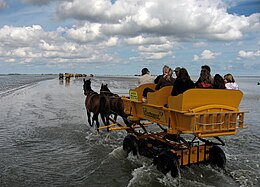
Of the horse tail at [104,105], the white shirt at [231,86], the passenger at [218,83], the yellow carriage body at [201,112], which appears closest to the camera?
the yellow carriage body at [201,112]

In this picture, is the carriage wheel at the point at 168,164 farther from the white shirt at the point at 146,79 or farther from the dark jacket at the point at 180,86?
the white shirt at the point at 146,79

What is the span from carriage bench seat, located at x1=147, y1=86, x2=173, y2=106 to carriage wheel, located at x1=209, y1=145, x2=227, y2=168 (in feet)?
5.28

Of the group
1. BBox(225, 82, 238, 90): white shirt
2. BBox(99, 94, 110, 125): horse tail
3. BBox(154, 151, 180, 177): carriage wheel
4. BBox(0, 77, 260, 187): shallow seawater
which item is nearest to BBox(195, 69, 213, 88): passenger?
BBox(225, 82, 238, 90): white shirt

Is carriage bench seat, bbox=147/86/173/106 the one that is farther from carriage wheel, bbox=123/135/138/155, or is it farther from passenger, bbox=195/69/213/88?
carriage wheel, bbox=123/135/138/155

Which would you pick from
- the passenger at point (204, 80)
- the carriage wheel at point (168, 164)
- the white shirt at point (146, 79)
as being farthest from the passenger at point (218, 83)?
the white shirt at point (146, 79)

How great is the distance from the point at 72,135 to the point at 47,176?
12.9ft

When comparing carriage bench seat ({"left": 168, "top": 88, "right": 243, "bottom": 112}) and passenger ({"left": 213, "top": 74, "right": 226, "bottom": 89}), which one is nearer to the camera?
carriage bench seat ({"left": 168, "top": 88, "right": 243, "bottom": 112})

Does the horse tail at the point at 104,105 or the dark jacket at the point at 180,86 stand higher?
the dark jacket at the point at 180,86

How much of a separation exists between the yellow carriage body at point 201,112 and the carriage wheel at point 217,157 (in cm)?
88

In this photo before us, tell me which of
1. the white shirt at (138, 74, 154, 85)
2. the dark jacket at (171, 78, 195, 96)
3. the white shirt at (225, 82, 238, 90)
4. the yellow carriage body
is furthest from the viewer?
the white shirt at (138, 74, 154, 85)

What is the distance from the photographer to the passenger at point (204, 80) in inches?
264

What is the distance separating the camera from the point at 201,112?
19.6 ft

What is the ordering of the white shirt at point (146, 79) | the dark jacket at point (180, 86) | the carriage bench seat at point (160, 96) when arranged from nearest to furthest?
the dark jacket at point (180, 86) < the carriage bench seat at point (160, 96) < the white shirt at point (146, 79)

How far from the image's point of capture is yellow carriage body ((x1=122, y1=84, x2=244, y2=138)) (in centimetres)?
589
